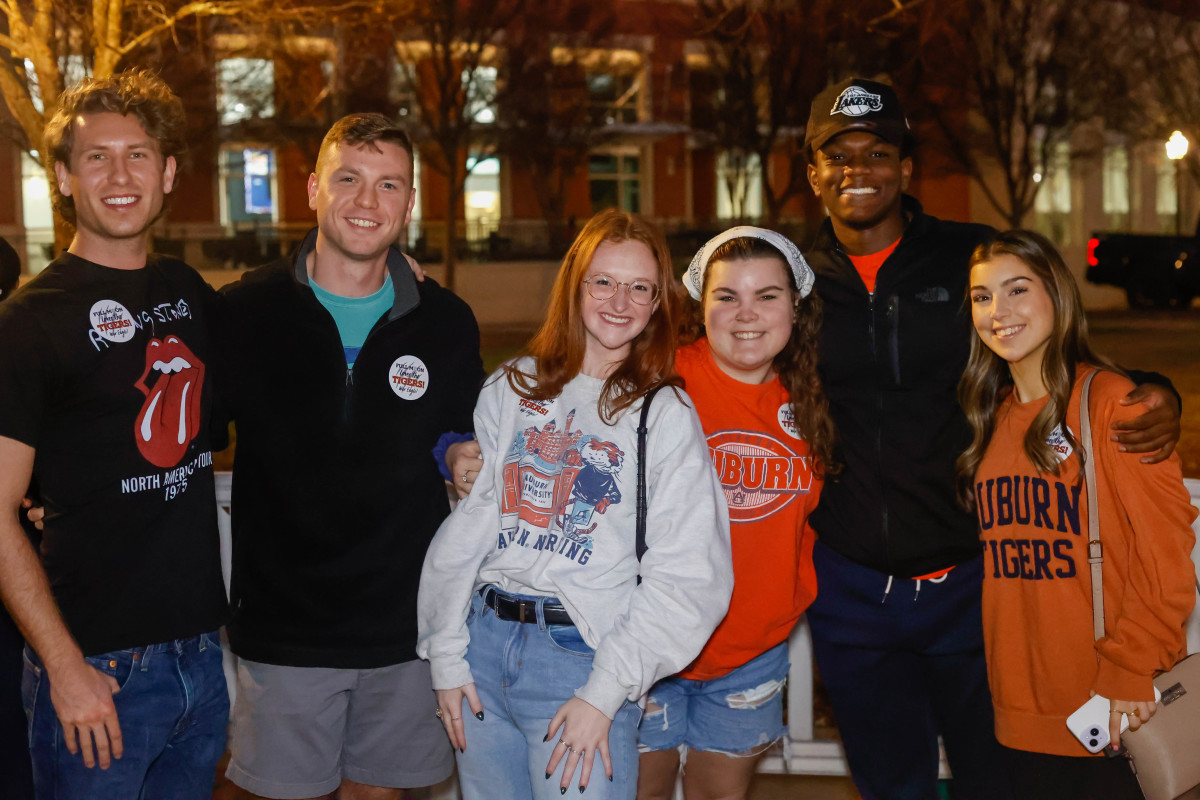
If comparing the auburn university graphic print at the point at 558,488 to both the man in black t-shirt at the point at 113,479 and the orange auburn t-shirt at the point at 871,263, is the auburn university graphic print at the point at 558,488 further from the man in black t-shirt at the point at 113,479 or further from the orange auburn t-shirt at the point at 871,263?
the orange auburn t-shirt at the point at 871,263

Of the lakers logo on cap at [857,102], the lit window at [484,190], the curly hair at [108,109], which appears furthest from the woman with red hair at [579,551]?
the lit window at [484,190]

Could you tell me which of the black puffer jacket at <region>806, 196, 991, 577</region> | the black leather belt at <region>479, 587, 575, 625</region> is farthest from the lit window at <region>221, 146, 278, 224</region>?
the black leather belt at <region>479, 587, 575, 625</region>

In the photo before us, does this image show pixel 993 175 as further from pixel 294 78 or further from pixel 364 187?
pixel 364 187

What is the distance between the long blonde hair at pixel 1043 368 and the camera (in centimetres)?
314

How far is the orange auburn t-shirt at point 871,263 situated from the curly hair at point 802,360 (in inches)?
8.0

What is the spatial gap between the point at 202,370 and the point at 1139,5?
24.7 metres

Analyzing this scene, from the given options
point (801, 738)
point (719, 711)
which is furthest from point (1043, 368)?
point (801, 738)

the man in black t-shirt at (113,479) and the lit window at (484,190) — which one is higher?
the lit window at (484,190)

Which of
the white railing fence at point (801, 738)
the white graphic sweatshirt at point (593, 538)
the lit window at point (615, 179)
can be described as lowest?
the white railing fence at point (801, 738)

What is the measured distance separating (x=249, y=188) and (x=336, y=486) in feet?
87.1

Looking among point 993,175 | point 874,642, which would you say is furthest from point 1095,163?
point 874,642

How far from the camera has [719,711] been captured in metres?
3.33

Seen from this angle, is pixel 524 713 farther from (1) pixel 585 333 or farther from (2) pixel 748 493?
(1) pixel 585 333

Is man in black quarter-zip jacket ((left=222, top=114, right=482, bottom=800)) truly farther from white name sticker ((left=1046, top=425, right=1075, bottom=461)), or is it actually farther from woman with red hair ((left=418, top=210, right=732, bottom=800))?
white name sticker ((left=1046, top=425, right=1075, bottom=461))
